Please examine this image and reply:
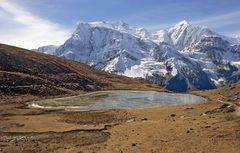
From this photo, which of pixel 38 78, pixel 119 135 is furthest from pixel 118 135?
pixel 38 78

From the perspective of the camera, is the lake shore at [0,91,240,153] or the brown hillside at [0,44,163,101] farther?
the brown hillside at [0,44,163,101]

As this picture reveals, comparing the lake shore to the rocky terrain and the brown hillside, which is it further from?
the brown hillside

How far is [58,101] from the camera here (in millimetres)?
94750

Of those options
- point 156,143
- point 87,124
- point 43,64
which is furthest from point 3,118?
point 43,64

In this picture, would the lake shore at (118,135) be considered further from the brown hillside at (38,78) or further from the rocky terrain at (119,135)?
the brown hillside at (38,78)

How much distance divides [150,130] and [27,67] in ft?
271

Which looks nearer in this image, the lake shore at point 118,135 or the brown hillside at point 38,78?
the lake shore at point 118,135

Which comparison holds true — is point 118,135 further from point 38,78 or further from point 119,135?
point 38,78

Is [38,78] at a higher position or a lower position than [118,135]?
higher

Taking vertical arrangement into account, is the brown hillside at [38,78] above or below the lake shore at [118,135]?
above

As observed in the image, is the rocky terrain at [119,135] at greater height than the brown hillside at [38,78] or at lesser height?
lesser

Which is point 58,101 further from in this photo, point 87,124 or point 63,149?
point 63,149

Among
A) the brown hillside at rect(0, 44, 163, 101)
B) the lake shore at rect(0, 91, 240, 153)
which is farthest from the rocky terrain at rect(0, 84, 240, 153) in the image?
the brown hillside at rect(0, 44, 163, 101)

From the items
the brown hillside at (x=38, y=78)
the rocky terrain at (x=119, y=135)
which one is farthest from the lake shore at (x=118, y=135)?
the brown hillside at (x=38, y=78)
